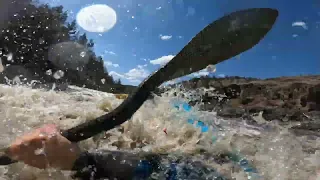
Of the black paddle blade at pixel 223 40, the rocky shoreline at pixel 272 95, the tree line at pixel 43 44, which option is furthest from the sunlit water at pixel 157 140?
the rocky shoreline at pixel 272 95

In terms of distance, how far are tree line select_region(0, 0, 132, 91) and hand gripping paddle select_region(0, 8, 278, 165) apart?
3.74 m

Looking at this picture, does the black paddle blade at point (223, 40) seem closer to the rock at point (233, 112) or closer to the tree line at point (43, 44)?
the tree line at point (43, 44)

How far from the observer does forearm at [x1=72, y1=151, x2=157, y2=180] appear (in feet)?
4.64

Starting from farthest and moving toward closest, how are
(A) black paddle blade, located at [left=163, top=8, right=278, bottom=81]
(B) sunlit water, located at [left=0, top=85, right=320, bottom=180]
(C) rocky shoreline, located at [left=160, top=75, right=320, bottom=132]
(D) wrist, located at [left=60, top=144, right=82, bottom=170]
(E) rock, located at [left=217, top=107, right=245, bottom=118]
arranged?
(C) rocky shoreline, located at [left=160, top=75, right=320, bottom=132]
(E) rock, located at [left=217, top=107, right=245, bottom=118]
(B) sunlit water, located at [left=0, top=85, right=320, bottom=180]
(A) black paddle blade, located at [left=163, top=8, right=278, bottom=81]
(D) wrist, located at [left=60, top=144, right=82, bottom=170]

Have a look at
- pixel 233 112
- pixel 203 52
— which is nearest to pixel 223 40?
pixel 203 52

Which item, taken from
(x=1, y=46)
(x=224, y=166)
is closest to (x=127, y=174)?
(x=224, y=166)

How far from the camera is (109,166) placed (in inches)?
57.4

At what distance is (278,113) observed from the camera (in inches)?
251

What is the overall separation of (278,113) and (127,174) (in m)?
5.27

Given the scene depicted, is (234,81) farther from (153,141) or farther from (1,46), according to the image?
→ (153,141)

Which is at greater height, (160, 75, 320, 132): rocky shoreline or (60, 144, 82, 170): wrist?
(160, 75, 320, 132): rocky shoreline

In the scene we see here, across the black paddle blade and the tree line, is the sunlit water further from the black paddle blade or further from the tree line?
the tree line

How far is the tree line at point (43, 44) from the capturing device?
6.11 meters

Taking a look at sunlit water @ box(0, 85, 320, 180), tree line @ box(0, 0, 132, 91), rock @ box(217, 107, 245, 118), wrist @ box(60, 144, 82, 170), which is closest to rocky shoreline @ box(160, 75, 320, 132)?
rock @ box(217, 107, 245, 118)
